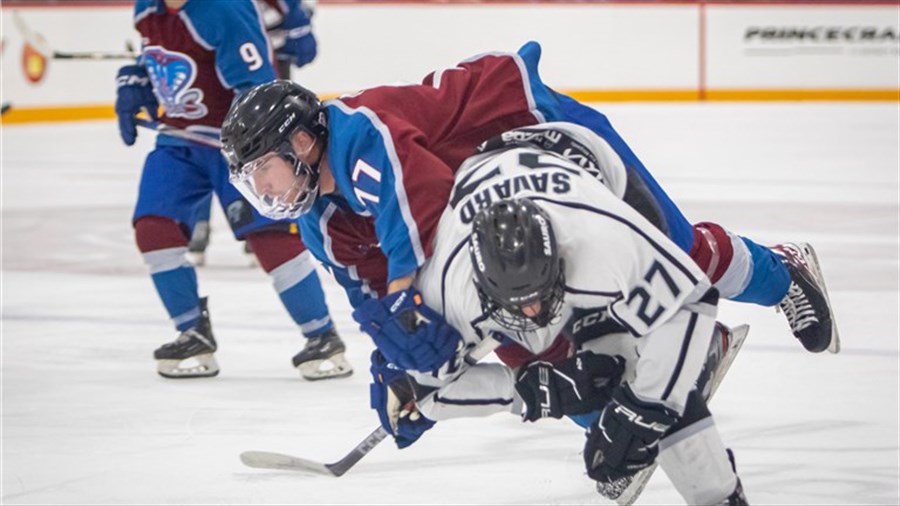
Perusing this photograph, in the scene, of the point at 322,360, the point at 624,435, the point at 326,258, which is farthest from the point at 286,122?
the point at 322,360

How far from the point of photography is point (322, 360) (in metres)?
4.13

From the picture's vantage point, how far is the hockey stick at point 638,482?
2.74m

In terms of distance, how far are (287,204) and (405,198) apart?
297 millimetres

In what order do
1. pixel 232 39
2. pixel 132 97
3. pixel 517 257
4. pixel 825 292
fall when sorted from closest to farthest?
pixel 517 257 → pixel 825 292 → pixel 232 39 → pixel 132 97

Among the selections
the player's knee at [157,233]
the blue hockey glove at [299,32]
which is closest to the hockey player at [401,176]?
the player's knee at [157,233]

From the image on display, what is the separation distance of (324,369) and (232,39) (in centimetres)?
92

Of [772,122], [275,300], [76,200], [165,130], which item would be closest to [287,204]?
[165,130]

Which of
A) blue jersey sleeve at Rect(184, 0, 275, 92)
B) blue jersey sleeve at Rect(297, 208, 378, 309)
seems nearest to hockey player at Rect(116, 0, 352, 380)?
blue jersey sleeve at Rect(184, 0, 275, 92)

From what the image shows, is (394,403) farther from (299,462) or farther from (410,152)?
(299,462)

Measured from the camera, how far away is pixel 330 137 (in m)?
2.70

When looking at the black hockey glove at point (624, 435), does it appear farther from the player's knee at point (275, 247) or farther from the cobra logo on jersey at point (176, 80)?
the cobra logo on jersey at point (176, 80)

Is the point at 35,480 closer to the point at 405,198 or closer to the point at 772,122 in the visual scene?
the point at 405,198

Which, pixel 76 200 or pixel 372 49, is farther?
pixel 372 49

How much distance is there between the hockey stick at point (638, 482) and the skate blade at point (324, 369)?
1.42 m
